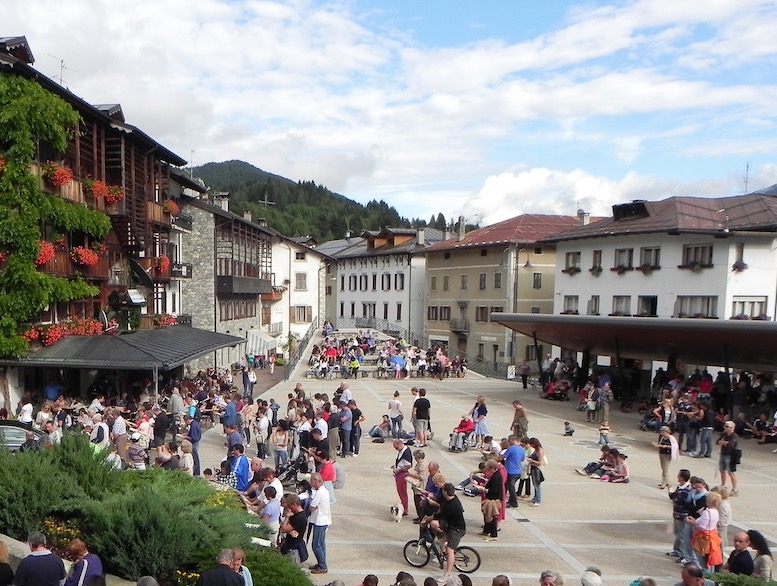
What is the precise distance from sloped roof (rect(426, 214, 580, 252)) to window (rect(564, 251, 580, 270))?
663 cm

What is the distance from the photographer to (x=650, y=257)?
123ft

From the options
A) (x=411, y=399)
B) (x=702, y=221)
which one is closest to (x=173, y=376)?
(x=411, y=399)

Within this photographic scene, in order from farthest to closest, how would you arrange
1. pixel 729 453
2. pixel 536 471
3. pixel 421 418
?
pixel 421 418, pixel 729 453, pixel 536 471

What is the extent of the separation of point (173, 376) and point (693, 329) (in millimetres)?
21760

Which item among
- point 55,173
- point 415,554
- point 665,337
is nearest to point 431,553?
point 415,554

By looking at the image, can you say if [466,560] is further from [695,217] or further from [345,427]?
[695,217]

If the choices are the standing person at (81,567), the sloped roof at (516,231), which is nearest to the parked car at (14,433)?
the standing person at (81,567)

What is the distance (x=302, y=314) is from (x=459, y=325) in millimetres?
15261

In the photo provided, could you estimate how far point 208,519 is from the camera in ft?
31.0

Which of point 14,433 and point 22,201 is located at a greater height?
point 22,201

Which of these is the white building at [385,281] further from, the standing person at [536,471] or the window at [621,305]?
the standing person at [536,471]

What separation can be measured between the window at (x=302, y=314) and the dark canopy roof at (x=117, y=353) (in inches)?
1357

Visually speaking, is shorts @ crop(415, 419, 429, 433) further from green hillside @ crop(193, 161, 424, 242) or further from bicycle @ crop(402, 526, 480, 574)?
green hillside @ crop(193, 161, 424, 242)

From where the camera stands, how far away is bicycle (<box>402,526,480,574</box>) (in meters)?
10.4
